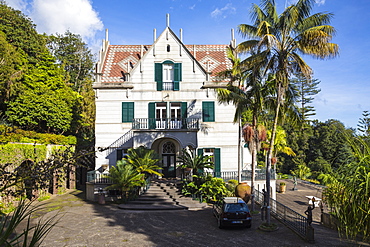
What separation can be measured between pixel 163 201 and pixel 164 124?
679cm

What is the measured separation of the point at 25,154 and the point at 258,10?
58.2 ft

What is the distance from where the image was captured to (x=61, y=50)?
4309 cm

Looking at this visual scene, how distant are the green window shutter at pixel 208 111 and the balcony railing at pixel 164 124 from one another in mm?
1052

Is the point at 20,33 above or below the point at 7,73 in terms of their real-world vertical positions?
above

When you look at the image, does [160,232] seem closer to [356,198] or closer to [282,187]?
[356,198]

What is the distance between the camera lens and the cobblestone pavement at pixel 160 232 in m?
11.4

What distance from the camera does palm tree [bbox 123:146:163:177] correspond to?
64.9 ft

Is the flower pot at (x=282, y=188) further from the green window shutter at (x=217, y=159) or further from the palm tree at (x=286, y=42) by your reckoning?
the palm tree at (x=286, y=42)

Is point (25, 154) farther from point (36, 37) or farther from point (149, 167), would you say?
point (36, 37)

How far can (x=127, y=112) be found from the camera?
23.8 m

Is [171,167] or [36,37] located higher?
[36,37]

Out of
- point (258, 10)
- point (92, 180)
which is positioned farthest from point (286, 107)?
point (92, 180)

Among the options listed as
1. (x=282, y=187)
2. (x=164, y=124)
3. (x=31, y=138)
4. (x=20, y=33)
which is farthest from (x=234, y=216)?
(x=20, y=33)

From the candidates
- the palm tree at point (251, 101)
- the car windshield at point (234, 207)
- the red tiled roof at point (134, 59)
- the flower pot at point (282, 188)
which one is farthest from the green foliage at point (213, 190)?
the flower pot at point (282, 188)
